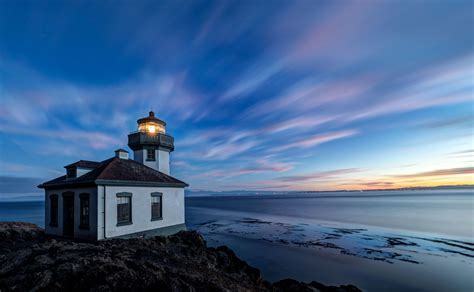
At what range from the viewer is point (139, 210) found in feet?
43.4

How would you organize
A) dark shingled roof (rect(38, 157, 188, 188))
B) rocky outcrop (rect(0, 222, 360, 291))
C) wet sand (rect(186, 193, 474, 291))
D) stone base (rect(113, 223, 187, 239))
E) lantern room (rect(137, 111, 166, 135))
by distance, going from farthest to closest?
lantern room (rect(137, 111, 166, 135))
stone base (rect(113, 223, 187, 239))
wet sand (rect(186, 193, 474, 291))
dark shingled roof (rect(38, 157, 188, 188))
rocky outcrop (rect(0, 222, 360, 291))

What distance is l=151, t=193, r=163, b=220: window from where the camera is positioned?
14125 mm

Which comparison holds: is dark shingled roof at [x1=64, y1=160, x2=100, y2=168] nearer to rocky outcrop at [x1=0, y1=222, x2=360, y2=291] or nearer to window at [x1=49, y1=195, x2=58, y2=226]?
window at [x1=49, y1=195, x2=58, y2=226]

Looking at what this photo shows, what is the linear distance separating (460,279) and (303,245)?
9.84 metres

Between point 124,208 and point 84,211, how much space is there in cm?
203

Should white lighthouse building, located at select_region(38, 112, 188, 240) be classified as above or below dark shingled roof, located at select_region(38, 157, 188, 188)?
below

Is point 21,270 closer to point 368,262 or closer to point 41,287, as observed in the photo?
point 41,287

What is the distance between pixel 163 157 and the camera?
1825cm

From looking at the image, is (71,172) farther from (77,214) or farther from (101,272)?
(101,272)

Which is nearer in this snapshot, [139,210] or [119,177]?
[119,177]

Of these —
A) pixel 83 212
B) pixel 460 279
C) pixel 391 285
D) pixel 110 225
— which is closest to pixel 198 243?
pixel 110 225

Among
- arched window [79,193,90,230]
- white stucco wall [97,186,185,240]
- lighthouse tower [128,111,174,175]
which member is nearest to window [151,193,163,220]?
white stucco wall [97,186,185,240]

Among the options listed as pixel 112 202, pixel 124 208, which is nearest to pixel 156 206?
pixel 124 208

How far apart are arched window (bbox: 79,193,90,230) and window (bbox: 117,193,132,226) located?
5.05ft
